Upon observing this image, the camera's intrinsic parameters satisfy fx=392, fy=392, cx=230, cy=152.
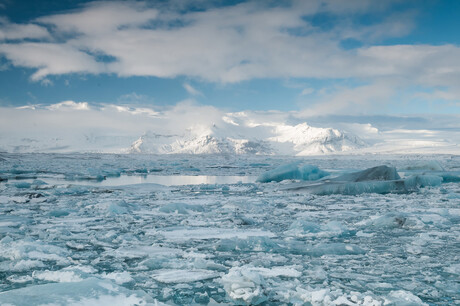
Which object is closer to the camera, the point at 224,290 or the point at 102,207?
the point at 224,290

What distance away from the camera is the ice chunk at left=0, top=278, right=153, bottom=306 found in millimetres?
2404

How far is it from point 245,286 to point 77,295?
1.20m

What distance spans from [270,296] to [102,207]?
16.8 feet

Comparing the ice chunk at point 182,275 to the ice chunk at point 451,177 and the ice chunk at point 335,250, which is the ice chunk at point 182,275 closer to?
the ice chunk at point 335,250

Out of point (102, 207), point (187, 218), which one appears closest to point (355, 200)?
point (187, 218)

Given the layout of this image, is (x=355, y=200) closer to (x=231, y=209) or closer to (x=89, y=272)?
(x=231, y=209)

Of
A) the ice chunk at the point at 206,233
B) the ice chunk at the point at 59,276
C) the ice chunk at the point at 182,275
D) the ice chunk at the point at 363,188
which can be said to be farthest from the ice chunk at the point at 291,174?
the ice chunk at the point at 59,276

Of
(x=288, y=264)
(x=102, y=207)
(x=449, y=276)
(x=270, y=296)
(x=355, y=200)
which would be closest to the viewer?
(x=270, y=296)

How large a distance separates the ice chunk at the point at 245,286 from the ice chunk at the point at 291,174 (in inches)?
471

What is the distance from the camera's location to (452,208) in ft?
23.9

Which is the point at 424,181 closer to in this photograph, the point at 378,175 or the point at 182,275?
the point at 378,175

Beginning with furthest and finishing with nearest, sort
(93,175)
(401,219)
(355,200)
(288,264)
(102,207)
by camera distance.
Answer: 1. (93,175)
2. (355,200)
3. (102,207)
4. (401,219)
5. (288,264)

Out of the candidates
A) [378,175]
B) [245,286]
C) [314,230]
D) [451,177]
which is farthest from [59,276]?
[451,177]

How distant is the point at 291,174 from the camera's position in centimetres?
1586
